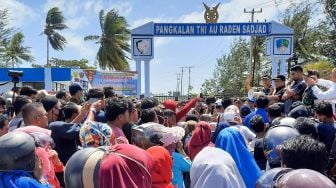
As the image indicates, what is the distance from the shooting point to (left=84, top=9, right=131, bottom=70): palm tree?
3831 centimetres

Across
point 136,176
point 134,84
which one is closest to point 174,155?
point 136,176

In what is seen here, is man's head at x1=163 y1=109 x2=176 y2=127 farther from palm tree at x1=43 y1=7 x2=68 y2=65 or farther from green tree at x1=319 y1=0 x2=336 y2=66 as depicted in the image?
palm tree at x1=43 y1=7 x2=68 y2=65

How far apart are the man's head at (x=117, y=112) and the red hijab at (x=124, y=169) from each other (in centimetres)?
188

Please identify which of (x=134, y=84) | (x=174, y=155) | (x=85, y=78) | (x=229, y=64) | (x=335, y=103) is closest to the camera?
(x=174, y=155)

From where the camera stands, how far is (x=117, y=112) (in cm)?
455

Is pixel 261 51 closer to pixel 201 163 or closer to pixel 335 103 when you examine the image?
pixel 335 103

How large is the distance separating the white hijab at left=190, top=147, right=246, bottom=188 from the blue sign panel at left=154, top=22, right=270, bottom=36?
11965 mm

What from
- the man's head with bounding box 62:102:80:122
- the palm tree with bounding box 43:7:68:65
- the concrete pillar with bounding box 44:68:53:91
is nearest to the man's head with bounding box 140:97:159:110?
the man's head with bounding box 62:102:80:122

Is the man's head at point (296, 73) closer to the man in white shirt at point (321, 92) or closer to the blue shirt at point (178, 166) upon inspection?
the man in white shirt at point (321, 92)

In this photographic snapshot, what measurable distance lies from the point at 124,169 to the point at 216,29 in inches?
530

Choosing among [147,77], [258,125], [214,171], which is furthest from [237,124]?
[147,77]

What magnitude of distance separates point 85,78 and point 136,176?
17.7 meters

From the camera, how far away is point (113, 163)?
253 centimetres

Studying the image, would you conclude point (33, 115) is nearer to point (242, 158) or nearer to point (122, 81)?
point (242, 158)
